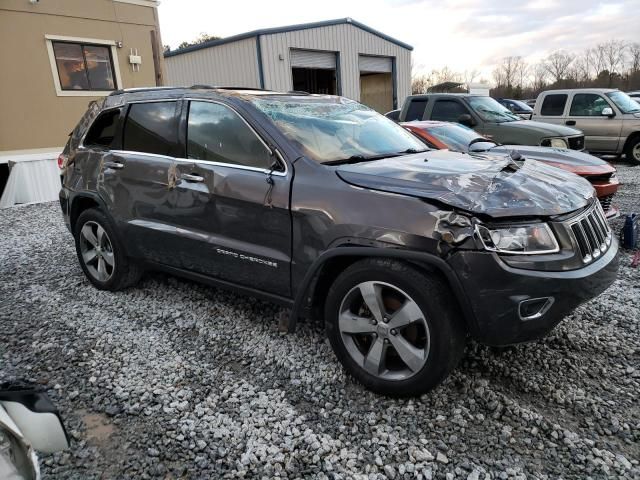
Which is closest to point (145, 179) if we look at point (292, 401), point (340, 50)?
point (292, 401)

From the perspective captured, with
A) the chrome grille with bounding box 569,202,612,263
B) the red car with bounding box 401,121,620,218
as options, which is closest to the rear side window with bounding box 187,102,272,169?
the chrome grille with bounding box 569,202,612,263

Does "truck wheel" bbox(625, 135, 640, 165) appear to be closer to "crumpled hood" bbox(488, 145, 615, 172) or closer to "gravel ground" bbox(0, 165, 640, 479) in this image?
"crumpled hood" bbox(488, 145, 615, 172)

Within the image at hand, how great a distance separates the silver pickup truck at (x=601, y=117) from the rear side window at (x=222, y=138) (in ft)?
33.6

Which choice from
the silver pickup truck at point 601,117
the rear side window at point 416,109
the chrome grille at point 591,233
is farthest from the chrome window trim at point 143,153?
A: the silver pickup truck at point 601,117

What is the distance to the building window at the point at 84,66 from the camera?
12.0 meters

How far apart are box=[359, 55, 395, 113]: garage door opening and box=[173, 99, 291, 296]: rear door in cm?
1968

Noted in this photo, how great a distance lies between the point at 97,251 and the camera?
176 inches

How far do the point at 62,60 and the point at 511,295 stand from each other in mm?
12991

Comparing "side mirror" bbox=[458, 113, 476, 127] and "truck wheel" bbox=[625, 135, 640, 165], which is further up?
"side mirror" bbox=[458, 113, 476, 127]

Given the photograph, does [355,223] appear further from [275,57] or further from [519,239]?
[275,57]

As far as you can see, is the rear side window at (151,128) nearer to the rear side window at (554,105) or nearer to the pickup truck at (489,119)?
the pickup truck at (489,119)

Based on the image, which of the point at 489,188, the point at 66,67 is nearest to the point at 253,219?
the point at 489,188

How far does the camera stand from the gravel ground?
233 centimetres

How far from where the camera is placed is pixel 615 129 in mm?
11031
